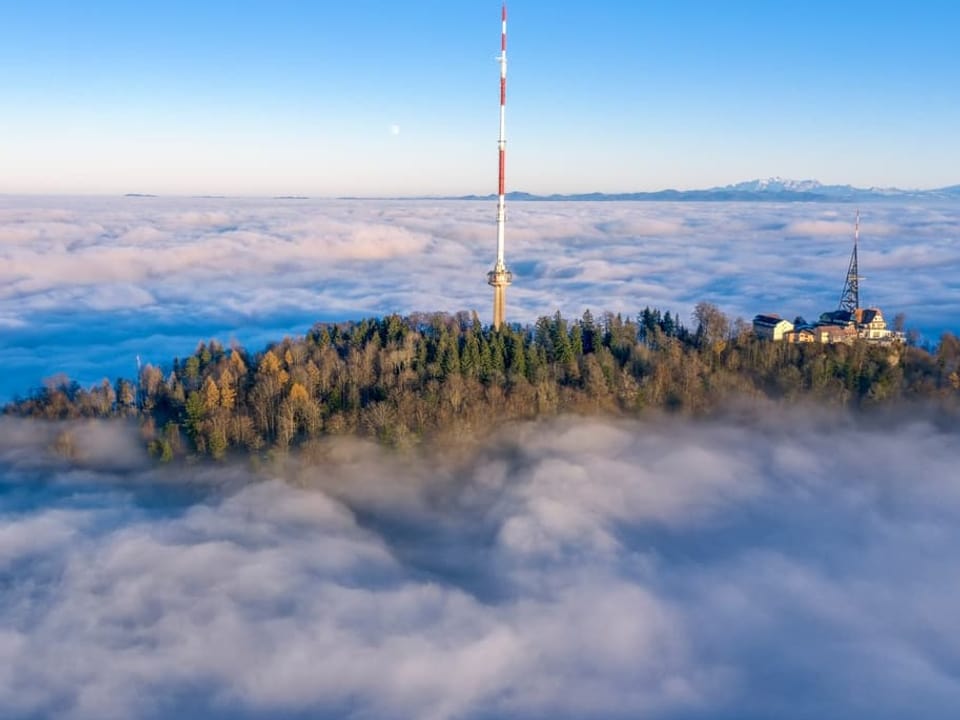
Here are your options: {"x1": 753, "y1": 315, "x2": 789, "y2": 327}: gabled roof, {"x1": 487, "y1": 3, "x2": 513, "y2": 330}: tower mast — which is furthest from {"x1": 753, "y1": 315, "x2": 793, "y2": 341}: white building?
{"x1": 487, "y1": 3, "x2": 513, "y2": 330}: tower mast

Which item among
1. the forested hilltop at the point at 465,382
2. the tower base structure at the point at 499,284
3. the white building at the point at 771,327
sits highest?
the tower base structure at the point at 499,284

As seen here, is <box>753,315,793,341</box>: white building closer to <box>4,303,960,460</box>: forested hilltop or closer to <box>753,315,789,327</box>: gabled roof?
<box>753,315,789,327</box>: gabled roof

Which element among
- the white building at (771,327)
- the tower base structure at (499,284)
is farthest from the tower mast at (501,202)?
the white building at (771,327)

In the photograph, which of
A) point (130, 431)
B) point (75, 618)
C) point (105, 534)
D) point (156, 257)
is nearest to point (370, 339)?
point (130, 431)

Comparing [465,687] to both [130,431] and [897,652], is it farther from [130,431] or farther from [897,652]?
[130,431]

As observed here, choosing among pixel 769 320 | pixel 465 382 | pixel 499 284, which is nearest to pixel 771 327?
pixel 769 320

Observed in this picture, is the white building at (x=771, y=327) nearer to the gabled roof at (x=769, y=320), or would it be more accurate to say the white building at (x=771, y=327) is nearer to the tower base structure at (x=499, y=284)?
the gabled roof at (x=769, y=320)

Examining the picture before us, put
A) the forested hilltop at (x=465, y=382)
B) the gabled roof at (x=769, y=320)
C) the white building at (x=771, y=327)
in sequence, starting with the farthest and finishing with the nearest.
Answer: the gabled roof at (x=769, y=320) < the white building at (x=771, y=327) < the forested hilltop at (x=465, y=382)

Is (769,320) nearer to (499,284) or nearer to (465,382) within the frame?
(499,284)
